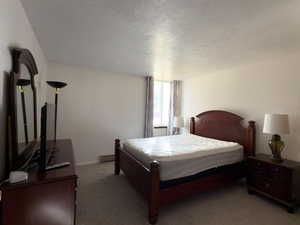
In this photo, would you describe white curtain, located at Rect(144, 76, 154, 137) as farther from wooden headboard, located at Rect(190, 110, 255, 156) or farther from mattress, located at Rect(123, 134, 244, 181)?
mattress, located at Rect(123, 134, 244, 181)

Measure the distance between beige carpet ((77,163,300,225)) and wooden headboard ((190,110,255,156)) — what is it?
0.92 meters

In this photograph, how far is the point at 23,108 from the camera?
1598mm

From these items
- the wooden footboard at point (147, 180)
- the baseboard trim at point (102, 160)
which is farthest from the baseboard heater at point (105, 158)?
the wooden footboard at point (147, 180)

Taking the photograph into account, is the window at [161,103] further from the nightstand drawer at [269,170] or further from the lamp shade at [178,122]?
Result: the nightstand drawer at [269,170]

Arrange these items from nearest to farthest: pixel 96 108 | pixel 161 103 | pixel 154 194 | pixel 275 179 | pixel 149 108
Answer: pixel 154 194 → pixel 275 179 → pixel 96 108 → pixel 149 108 → pixel 161 103

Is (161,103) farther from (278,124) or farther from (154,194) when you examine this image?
(154,194)

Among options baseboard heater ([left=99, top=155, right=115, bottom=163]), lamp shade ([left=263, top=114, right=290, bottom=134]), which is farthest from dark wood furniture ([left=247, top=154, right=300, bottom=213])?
baseboard heater ([left=99, top=155, right=115, bottom=163])

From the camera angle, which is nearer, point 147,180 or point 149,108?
point 147,180

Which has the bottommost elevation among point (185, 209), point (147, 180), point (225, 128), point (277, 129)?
point (185, 209)

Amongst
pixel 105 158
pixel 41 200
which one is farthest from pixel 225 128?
pixel 41 200

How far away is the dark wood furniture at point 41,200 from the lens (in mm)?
1093

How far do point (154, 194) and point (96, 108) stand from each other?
2.80 m

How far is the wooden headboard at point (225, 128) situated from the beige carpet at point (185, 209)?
0.92 m

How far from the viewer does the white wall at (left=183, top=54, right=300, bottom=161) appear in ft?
8.85
